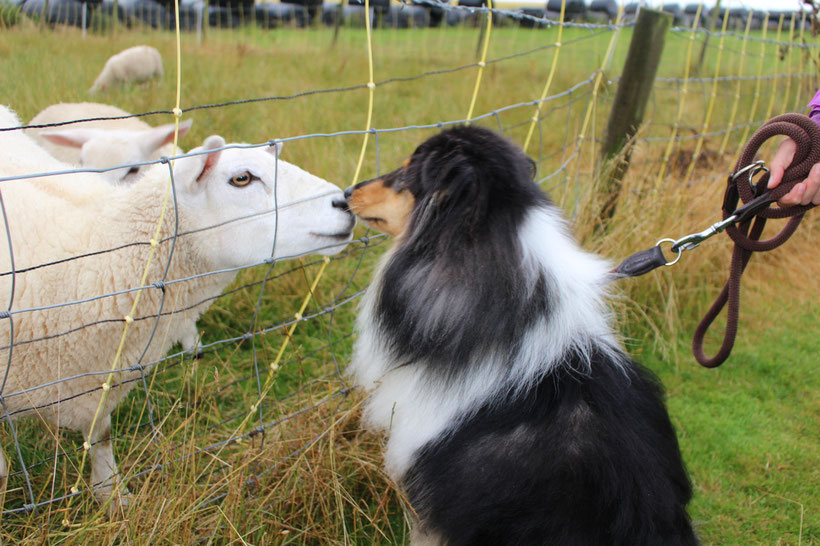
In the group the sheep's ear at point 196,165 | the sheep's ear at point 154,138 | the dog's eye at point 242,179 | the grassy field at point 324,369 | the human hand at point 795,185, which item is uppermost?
the human hand at point 795,185

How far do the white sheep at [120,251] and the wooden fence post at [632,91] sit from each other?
6.96 ft

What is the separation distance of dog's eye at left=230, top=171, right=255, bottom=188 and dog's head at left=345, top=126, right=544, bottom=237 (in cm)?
55

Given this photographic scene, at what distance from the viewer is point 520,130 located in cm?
715

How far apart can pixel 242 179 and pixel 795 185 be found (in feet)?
6.33

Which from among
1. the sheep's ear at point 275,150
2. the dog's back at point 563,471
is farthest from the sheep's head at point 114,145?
the dog's back at point 563,471

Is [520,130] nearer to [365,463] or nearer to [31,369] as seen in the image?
[365,463]

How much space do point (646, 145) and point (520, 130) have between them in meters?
2.40

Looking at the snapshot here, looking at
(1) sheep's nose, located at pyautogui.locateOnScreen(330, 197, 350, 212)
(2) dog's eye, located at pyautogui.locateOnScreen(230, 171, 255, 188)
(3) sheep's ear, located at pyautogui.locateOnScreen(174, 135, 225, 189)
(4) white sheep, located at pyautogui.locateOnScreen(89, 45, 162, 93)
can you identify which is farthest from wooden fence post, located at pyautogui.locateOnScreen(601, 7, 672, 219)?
(4) white sheep, located at pyautogui.locateOnScreen(89, 45, 162, 93)

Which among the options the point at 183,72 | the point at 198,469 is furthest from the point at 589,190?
the point at 183,72

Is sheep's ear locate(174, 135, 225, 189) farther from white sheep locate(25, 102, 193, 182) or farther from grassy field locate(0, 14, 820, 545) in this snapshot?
white sheep locate(25, 102, 193, 182)

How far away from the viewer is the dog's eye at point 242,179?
2.32 metres

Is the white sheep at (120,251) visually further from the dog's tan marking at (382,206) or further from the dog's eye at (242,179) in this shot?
the dog's tan marking at (382,206)

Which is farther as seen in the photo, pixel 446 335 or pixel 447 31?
pixel 447 31

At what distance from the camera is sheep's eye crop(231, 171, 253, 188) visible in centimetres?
232
